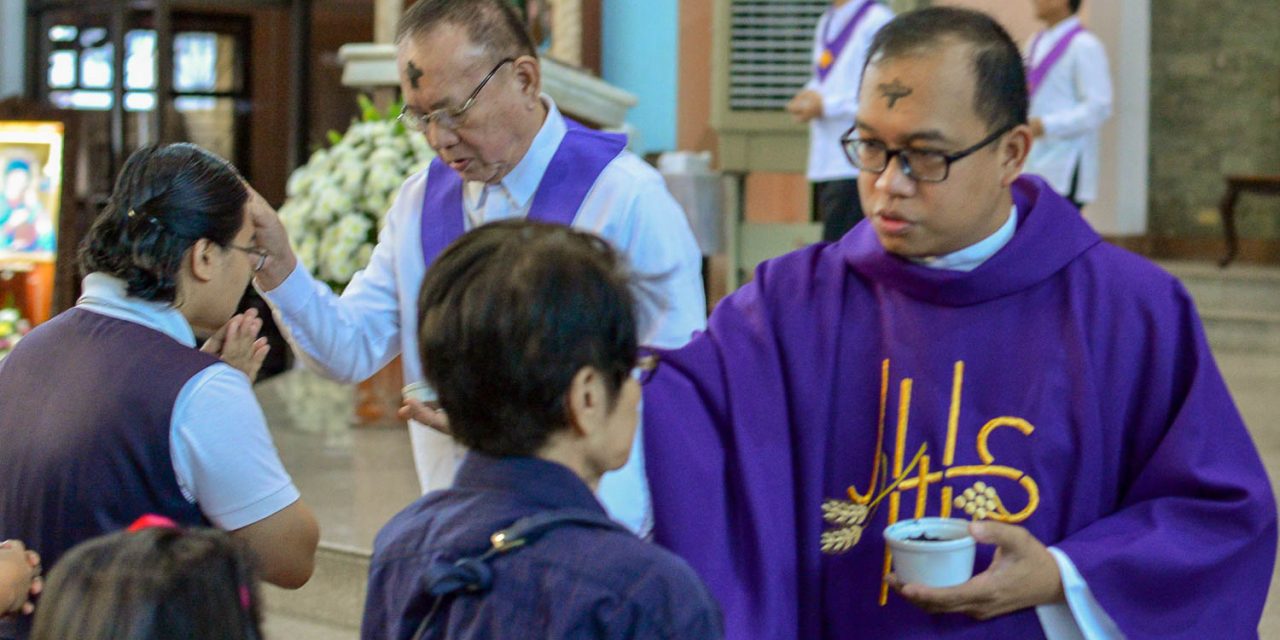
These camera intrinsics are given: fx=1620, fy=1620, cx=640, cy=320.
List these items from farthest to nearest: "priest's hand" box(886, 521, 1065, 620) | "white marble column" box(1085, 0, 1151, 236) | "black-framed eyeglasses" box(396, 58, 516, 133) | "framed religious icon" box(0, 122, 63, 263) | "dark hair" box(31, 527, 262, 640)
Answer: "white marble column" box(1085, 0, 1151, 236) → "framed religious icon" box(0, 122, 63, 263) → "black-framed eyeglasses" box(396, 58, 516, 133) → "priest's hand" box(886, 521, 1065, 620) → "dark hair" box(31, 527, 262, 640)

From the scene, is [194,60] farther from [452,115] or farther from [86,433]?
[86,433]

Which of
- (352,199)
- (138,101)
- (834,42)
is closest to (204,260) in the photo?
(352,199)

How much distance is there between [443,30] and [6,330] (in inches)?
99.0

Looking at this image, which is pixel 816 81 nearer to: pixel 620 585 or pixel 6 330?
pixel 6 330

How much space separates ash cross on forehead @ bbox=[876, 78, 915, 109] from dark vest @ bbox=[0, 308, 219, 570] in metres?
0.95

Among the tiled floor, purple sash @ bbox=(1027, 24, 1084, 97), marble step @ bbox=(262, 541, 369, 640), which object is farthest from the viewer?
purple sash @ bbox=(1027, 24, 1084, 97)

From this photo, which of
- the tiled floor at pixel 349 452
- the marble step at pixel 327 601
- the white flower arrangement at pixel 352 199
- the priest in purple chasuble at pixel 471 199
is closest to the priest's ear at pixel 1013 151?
the priest in purple chasuble at pixel 471 199

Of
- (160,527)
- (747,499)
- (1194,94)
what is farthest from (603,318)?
(1194,94)

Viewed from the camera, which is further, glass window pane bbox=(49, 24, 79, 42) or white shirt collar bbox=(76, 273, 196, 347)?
glass window pane bbox=(49, 24, 79, 42)

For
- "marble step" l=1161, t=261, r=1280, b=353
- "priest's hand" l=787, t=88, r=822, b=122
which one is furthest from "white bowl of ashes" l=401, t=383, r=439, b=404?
"marble step" l=1161, t=261, r=1280, b=353

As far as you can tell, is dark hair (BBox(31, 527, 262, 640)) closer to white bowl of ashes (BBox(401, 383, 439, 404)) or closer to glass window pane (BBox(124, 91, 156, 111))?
white bowl of ashes (BBox(401, 383, 439, 404))

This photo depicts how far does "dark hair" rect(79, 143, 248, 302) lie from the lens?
2.14 metres

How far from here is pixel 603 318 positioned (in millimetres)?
1463

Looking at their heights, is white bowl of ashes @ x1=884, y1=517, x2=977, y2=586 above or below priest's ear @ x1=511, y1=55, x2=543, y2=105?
below
